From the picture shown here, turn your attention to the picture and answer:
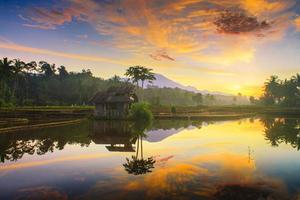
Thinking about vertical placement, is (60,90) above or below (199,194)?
above

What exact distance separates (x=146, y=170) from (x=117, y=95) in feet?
114

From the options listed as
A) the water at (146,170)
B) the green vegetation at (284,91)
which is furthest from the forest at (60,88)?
the water at (146,170)

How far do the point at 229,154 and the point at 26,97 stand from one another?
286 feet

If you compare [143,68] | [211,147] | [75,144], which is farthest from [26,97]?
[211,147]

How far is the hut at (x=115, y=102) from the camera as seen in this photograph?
151ft

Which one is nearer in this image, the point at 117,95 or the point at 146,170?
the point at 146,170

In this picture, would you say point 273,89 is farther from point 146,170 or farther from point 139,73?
point 146,170

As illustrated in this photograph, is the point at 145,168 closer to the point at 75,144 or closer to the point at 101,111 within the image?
the point at 75,144

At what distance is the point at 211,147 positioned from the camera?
820 inches

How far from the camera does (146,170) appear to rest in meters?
13.6

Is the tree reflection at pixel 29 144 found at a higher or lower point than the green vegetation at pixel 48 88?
lower

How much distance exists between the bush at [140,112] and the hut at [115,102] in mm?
3072

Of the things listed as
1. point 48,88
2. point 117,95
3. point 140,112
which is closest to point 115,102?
point 117,95

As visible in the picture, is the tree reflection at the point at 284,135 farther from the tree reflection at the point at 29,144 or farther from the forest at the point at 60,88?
the forest at the point at 60,88
